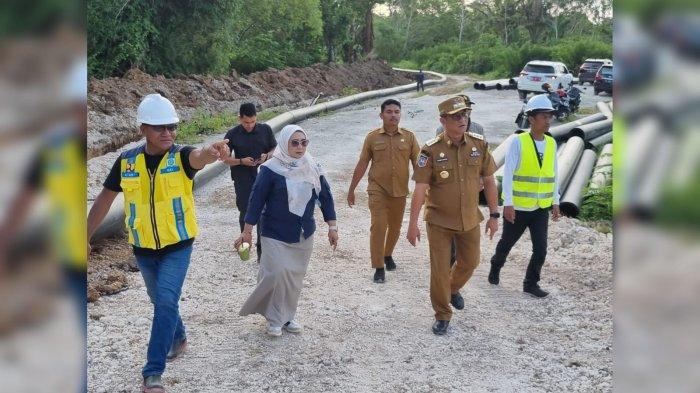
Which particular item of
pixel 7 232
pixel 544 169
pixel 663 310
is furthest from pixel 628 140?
pixel 544 169

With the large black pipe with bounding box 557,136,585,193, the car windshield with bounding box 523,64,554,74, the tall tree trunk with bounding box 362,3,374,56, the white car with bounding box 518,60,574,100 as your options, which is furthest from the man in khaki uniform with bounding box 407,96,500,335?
the tall tree trunk with bounding box 362,3,374,56

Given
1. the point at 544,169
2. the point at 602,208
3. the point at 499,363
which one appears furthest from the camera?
the point at 602,208

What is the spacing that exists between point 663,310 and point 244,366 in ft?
14.2

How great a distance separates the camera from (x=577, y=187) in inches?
415

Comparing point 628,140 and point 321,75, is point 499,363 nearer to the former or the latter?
point 628,140

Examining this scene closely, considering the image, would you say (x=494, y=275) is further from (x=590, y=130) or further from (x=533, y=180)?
(x=590, y=130)

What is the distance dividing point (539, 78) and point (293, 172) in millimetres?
23209

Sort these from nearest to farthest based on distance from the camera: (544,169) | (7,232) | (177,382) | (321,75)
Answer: (7,232) < (177,382) < (544,169) < (321,75)

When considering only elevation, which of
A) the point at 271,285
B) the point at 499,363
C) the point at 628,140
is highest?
the point at 628,140

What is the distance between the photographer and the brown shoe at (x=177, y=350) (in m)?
5.21

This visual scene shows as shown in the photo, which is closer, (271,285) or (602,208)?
(271,285)

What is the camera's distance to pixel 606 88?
96.8 ft

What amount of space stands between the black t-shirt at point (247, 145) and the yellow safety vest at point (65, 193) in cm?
622

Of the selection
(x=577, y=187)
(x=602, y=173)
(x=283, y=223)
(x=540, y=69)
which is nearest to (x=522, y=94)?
(x=540, y=69)
